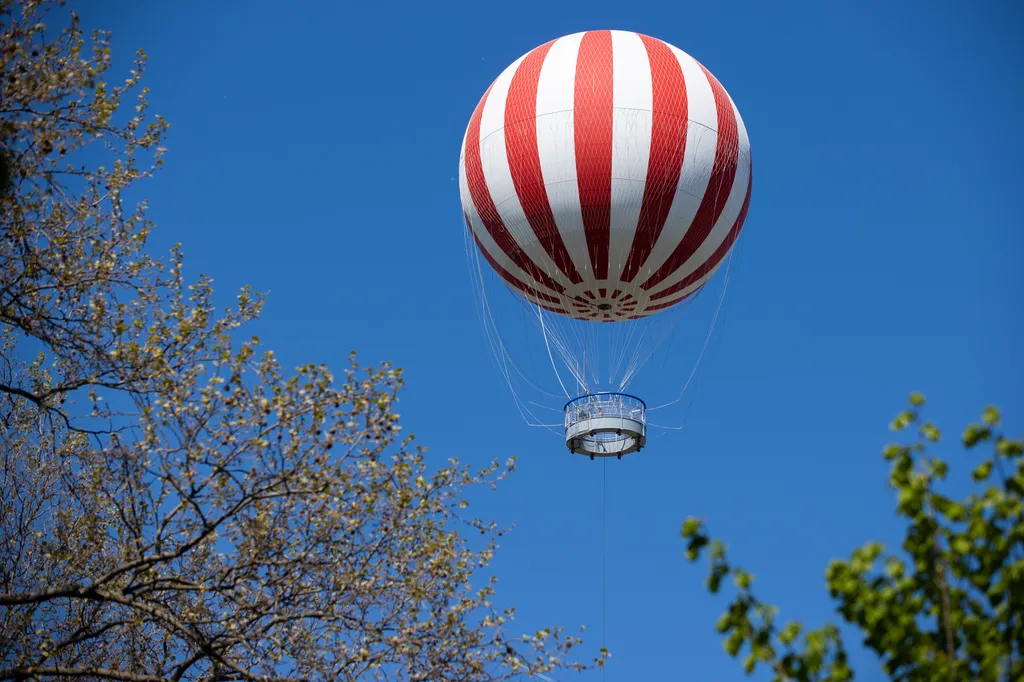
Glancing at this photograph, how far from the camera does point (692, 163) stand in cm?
2350

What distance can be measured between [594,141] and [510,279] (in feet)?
14.0

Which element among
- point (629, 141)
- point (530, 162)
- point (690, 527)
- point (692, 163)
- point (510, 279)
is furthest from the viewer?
point (510, 279)

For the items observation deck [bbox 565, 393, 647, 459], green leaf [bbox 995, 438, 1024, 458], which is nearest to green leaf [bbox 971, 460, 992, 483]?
green leaf [bbox 995, 438, 1024, 458]

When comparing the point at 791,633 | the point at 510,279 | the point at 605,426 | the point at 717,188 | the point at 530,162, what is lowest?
the point at 791,633

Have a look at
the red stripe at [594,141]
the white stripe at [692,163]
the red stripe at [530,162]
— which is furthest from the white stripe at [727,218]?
the red stripe at [530,162]

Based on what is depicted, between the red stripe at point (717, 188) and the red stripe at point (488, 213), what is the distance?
2419 millimetres

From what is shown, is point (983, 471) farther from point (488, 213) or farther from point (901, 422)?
point (488, 213)

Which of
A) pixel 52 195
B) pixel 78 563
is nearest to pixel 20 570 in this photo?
pixel 78 563

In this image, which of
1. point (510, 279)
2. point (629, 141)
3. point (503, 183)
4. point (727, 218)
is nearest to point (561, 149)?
point (629, 141)

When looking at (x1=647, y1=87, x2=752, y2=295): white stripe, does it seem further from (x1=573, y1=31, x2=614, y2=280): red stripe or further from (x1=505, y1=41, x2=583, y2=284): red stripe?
A: (x1=505, y1=41, x2=583, y2=284): red stripe

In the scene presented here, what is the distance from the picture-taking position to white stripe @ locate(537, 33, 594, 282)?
23.3m

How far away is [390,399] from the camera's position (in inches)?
541

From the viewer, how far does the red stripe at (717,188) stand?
24.0 metres

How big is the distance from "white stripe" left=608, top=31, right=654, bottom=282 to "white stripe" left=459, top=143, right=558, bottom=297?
2.54 meters
